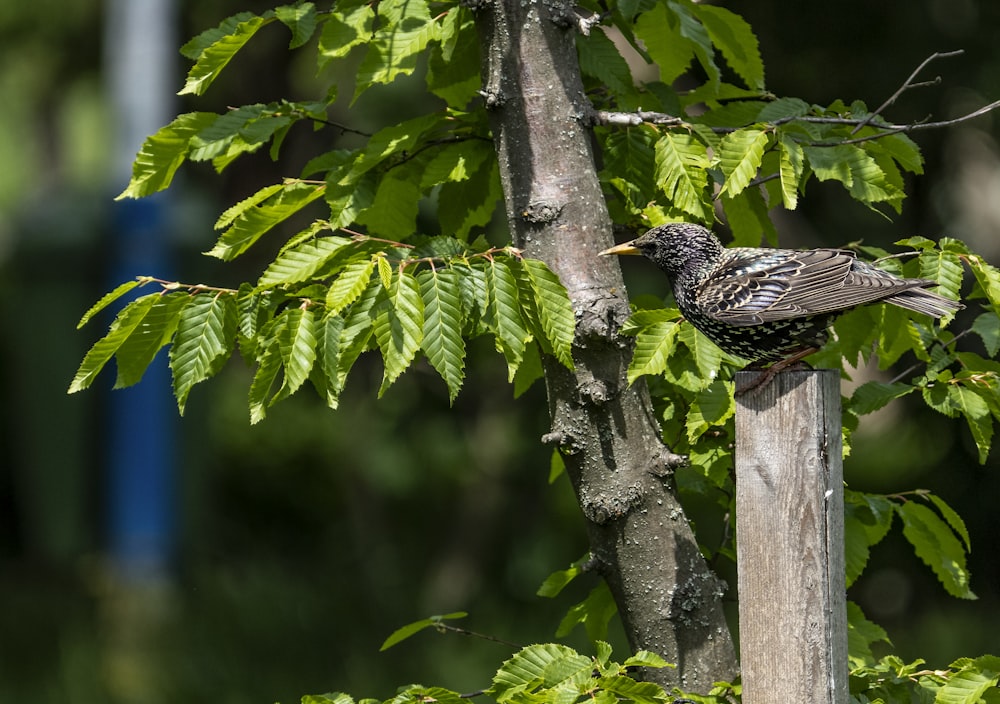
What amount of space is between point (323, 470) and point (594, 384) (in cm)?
853

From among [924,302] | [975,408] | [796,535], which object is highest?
[924,302]

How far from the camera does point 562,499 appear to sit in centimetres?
821

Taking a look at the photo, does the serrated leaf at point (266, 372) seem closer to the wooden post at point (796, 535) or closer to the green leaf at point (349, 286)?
the green leaf at point (349, 286)

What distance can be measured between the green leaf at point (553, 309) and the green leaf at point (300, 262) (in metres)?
0.39

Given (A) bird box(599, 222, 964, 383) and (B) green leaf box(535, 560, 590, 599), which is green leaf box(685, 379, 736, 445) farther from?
(B) green leaf box(535, 560, 590, 599)

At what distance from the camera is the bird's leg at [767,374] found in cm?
218

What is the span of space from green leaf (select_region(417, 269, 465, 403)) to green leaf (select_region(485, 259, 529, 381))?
0.23 feet

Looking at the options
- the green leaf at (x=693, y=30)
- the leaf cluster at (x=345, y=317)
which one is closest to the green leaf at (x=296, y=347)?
the leaf cluster at (x=345, y=317)

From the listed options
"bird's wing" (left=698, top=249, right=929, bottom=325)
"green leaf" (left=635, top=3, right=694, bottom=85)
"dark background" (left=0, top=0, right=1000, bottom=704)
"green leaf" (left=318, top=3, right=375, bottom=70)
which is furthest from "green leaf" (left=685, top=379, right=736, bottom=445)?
"dark background" (left=0, top=0, right=1000, bottom=704)

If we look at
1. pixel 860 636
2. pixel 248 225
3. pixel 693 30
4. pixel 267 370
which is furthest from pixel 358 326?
pixel 860 636

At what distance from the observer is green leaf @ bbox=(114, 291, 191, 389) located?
239cm

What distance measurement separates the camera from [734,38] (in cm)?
275

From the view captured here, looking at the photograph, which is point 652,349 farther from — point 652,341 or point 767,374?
point 767,374

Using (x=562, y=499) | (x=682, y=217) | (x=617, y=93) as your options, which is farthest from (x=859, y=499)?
(x=562, y=499)
